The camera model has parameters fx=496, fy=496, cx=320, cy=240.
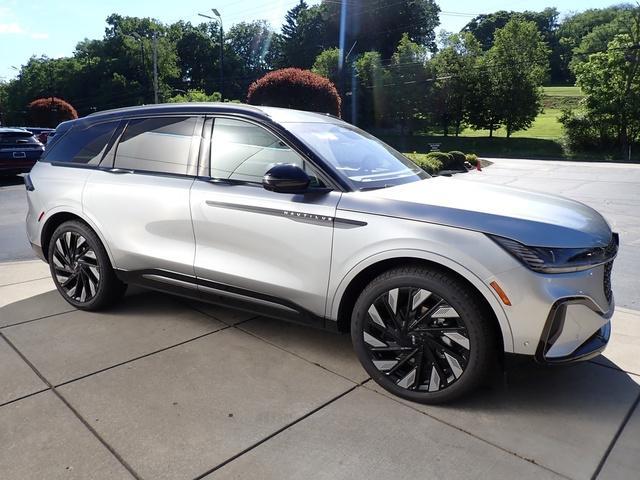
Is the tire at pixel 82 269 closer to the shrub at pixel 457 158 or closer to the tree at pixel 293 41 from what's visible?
the shrub at pixel 457 158

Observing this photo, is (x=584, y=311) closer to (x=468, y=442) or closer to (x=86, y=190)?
(x=468, y=442)

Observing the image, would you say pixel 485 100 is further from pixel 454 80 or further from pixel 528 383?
pixel 528 383

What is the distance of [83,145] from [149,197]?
3.53ft

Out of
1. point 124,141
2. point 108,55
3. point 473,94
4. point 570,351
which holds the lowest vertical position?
point 570,351

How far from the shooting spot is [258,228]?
321cm

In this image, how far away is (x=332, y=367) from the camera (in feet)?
10.7

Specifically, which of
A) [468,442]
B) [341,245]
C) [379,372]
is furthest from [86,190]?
[468,442]

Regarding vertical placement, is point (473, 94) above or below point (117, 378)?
above

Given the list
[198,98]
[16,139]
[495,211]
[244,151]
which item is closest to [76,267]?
[244,151]

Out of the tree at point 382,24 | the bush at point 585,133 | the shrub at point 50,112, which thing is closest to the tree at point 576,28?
the tree at point 382,24

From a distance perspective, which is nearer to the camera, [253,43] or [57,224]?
[57,224]

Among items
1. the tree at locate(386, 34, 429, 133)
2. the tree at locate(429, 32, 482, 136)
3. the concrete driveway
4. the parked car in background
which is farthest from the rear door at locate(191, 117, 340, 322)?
the tree at locate(386, 34, 429, 133)

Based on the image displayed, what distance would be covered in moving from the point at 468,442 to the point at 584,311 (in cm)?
89

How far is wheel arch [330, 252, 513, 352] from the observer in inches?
100
